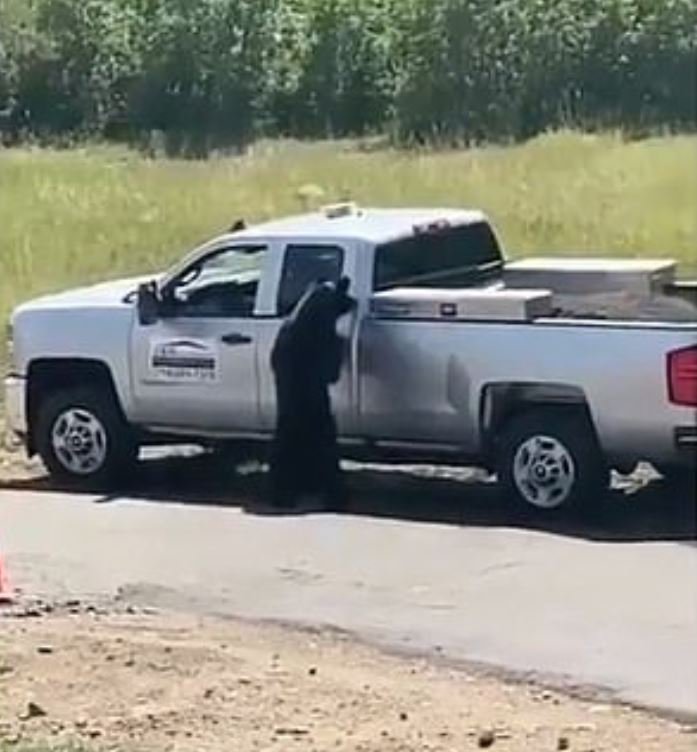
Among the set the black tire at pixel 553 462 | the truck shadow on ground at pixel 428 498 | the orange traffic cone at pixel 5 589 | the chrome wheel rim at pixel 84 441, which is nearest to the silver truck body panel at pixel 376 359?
the black tire at pixel 553 462

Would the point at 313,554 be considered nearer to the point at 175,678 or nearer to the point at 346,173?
the point at 175,678

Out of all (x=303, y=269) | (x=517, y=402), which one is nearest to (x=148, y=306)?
(x=303, y=269)

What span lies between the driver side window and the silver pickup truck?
0.01 m

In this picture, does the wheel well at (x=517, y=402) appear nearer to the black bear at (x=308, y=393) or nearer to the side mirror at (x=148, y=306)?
the black bear at (x=308, y=393)

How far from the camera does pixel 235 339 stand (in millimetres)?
15719

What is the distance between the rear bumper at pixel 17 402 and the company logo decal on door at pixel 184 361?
0.96 m

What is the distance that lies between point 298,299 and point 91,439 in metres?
1.59

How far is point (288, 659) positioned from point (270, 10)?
21.4 meters

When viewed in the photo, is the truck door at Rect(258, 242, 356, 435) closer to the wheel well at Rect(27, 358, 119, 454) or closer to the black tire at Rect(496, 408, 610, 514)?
the black tire at Rect(496, 408, 610, 514)

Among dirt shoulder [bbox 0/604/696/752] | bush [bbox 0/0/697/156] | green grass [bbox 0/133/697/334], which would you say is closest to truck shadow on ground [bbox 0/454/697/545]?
dirt shoulder [bbox 0/604/696/752]

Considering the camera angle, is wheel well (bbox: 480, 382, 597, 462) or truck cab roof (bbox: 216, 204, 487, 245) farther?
truck cab roof (bbox: 216, 204, 487, 245)

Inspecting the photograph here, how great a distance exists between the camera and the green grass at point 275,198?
26.1 metres

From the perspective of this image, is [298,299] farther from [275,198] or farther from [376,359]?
[275,198]

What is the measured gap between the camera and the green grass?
26.1 meters
